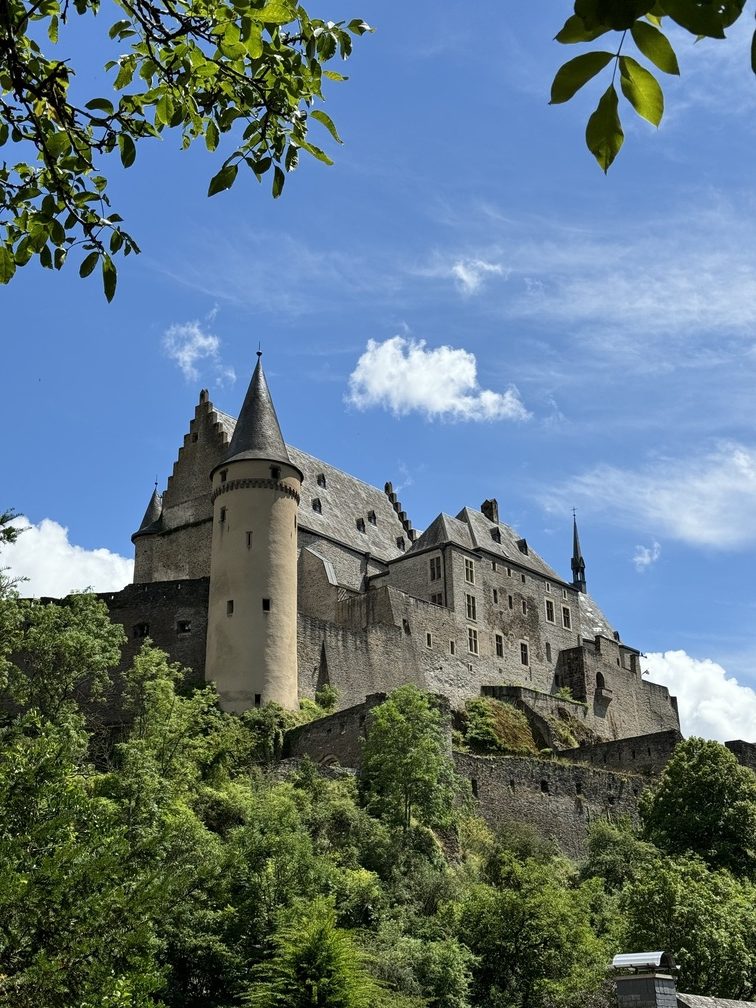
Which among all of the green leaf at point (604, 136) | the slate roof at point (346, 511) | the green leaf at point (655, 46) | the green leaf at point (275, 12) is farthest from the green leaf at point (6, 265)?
the slate roof at point (346, 511)

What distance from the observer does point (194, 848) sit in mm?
26797

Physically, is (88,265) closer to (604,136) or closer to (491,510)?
(604,136)

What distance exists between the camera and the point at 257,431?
154 ft

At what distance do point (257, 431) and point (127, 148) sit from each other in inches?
1602

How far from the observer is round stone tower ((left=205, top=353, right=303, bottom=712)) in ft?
137

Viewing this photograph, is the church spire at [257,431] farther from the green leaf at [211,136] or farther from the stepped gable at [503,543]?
the green leaf at [211,136]

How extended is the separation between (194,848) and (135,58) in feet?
73.7

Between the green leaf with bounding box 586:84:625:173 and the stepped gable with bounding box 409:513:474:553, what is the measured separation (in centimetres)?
5453

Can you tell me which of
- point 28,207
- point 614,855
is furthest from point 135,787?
point 28,207

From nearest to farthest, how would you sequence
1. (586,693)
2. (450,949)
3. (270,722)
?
(450,949), (270,722), (586,693)

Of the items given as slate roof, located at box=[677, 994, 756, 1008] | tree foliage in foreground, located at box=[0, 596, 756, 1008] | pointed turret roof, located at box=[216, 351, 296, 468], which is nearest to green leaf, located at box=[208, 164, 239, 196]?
tree foliage in foreground, located at box=[0, 596, 756, 1008]

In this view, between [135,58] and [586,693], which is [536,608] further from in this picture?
[135,58]

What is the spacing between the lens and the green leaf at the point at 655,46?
339 cm

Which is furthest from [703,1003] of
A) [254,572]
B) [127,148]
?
[254,572]
